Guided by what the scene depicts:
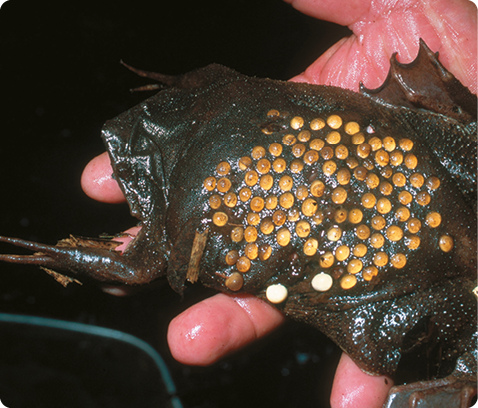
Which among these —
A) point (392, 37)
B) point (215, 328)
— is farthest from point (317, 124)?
point (215, 328)

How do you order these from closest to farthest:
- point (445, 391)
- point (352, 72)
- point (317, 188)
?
point (445, 391) → point (317, 188) → point (352, 72)

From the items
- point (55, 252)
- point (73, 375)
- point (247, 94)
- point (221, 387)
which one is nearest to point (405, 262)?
point (247, 94)

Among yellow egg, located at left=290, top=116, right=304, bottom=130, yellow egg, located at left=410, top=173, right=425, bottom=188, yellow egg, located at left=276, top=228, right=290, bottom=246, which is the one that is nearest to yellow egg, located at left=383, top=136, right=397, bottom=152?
yellow egg, located at left=410, top=173, right=425, bottom=188

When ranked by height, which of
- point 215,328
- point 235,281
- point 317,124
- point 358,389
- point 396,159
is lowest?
point 215,328

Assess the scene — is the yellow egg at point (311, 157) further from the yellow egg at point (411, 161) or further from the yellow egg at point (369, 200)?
the yellow egg at point (411, 161)

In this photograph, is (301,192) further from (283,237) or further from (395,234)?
(395,234)

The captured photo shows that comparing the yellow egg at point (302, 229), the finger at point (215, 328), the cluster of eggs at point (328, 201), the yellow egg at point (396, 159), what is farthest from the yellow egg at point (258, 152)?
the finger at point (215, 328)
